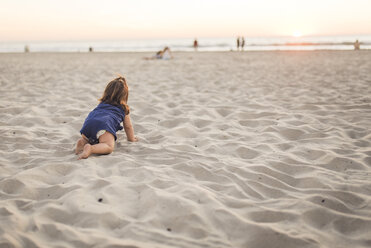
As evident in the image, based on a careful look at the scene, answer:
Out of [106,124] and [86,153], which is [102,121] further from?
[86,153]

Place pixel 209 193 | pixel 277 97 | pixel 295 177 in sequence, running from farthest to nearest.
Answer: pixel 277 97 → pixel 295 177 → pixel 209 193

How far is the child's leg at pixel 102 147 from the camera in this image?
3.02m

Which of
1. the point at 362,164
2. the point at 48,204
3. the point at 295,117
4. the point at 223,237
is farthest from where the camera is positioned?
the point at 295,117

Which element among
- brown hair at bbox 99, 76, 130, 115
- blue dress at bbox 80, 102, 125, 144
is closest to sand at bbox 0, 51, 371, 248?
blue dress at bbox 80, 102, 125, 144

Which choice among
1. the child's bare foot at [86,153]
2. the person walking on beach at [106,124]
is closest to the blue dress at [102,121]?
the person walking on beach at [106,124]

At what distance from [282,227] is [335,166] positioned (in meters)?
1.29

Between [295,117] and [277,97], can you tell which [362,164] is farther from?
[277,97]

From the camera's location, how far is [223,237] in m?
1.86

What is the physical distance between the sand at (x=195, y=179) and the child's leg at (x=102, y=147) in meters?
0.10

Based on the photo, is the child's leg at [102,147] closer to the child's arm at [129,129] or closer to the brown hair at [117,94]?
the child's arm at [129,129]

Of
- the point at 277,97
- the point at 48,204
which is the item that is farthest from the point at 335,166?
the point at 277,97

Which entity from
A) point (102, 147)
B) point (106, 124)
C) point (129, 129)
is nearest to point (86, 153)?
point (102, 147)

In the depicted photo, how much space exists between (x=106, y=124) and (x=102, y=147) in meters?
0.26

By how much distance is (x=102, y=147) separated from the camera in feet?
10.3
